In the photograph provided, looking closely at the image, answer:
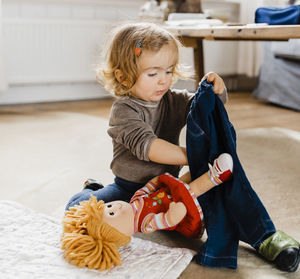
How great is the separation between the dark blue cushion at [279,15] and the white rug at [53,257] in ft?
3.55

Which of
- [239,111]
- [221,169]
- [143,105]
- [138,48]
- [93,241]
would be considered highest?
[138,48]

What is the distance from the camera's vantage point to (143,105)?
101cm

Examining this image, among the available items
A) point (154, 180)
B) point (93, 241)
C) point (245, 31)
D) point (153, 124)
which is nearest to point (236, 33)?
point (245, 31)

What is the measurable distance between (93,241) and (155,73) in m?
0.41

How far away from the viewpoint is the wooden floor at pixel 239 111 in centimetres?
221

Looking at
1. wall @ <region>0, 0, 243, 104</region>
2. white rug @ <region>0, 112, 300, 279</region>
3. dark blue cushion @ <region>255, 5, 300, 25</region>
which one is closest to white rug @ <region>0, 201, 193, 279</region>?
white rug @ <region>0, 112, 300, 279</region>

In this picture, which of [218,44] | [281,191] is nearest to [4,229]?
[281,191]

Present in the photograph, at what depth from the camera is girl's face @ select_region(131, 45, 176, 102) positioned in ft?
3.10

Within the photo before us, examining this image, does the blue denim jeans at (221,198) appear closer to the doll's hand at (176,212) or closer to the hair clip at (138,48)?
the doll's hand at (176,212)

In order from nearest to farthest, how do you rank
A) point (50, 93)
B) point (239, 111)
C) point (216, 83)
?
point (216, 83) < point (239, 111) < point (50, 93)

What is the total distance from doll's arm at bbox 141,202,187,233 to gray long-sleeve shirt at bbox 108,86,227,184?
0.13 meters

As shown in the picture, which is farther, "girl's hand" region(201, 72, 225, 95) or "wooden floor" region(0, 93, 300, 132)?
"wooden floor" region(0, 93, 300, 132)

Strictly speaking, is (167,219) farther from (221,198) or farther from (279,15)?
(279,15)

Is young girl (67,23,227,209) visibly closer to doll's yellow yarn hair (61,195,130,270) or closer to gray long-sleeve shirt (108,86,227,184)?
gray long-sleeve shirt (108,86,227,184)
